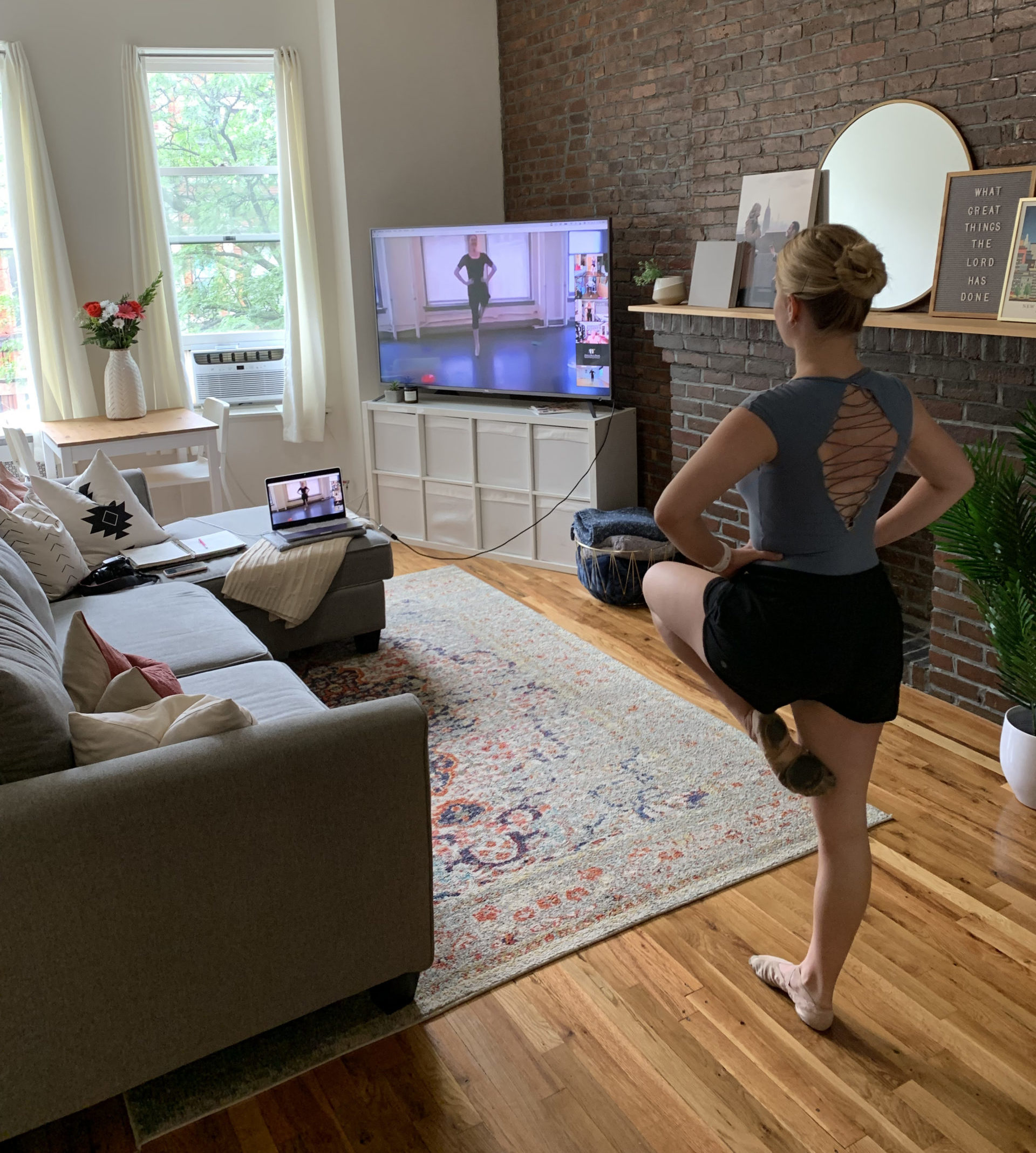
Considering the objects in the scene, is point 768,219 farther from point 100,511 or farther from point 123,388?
point 123,388

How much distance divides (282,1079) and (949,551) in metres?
2.15

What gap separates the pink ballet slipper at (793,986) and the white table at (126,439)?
3.41m

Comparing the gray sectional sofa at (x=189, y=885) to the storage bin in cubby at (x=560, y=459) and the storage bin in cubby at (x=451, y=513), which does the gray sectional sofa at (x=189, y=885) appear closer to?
the storage bin in cubby at (x=560, y=459)

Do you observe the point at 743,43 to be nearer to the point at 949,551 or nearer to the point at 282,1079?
the point at 949,551

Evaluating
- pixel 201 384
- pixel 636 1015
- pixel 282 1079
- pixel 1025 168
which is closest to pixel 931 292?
pixel 1025 168

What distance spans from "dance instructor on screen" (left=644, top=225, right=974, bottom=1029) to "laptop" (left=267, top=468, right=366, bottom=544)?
223 cm

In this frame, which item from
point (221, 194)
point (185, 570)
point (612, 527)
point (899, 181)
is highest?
point (221, 194)

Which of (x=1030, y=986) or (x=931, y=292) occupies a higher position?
(x=931, y=292)

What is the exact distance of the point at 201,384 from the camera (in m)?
5.59

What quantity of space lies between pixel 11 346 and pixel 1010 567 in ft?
15.4

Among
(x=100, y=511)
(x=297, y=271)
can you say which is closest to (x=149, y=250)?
(x=297, y=271)

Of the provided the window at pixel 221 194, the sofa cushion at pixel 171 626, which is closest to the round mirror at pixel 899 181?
the sofa cushion at pixel 171 626

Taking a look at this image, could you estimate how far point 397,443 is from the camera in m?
5.42

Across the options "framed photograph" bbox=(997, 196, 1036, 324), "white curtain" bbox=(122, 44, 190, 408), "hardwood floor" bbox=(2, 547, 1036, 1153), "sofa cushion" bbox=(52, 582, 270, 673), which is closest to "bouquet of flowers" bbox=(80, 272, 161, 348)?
"white curtain" bbox=(122, 44, 190, 408)
